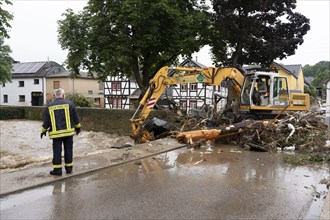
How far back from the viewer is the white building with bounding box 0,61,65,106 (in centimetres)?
4806

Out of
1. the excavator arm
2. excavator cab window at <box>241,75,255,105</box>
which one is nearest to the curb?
the excavator arm

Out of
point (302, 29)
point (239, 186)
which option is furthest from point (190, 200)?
point (302, 29)

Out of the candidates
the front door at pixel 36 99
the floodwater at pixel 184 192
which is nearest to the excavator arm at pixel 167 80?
the floodwater at pixel 184 192

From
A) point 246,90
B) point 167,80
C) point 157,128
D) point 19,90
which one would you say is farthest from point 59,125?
point 19,90

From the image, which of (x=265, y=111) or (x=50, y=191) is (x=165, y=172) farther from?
(x=265, y=111)

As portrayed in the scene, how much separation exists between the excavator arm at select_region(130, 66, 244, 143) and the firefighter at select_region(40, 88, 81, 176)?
15.2 feet

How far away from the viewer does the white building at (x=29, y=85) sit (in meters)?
48.1

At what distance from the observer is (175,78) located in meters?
11.8

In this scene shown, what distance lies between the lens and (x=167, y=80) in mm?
11578

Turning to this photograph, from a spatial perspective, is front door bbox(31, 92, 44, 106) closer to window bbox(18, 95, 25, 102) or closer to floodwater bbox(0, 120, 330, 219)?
window bbox(18, 95, 25, 102)

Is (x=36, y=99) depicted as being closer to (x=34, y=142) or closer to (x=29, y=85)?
(x=29, y=85)

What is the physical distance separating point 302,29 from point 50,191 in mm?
17370

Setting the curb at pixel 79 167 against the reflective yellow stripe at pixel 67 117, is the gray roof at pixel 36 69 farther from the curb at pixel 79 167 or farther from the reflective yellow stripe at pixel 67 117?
the reflective yellow stripe at pixel 67 117

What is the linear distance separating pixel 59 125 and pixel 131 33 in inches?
587
